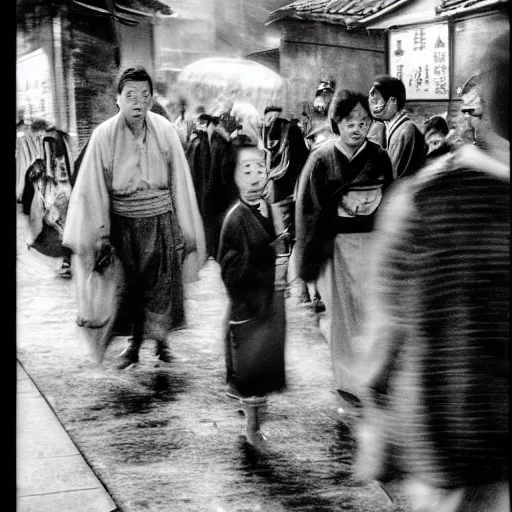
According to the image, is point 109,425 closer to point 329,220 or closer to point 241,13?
point 329,220

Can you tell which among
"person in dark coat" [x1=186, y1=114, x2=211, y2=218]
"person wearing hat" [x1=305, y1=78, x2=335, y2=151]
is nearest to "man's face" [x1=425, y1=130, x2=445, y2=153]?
"person wearing hat" [x1=305, y1=78, x2=335, y2=151]

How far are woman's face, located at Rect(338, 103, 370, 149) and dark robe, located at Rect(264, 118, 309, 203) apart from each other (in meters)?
0.17

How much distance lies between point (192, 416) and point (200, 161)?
1032 millimetres

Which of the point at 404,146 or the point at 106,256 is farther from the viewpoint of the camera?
the point at 106,256

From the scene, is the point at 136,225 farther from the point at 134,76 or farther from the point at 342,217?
the point at 342,217

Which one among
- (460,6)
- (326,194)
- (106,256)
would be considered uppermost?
(460,6)

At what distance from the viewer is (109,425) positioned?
3.29 metres

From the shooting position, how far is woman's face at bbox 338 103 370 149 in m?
3.29

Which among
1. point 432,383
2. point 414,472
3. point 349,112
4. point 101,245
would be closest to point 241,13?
point 349,112

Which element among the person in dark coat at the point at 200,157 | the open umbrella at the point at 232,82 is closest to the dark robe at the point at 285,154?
the open umbrella at the point at 232,82

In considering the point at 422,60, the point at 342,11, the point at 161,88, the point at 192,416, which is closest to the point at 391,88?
the point at 422,60

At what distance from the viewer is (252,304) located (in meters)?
3.31

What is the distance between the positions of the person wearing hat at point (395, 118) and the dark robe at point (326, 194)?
0.19 ft

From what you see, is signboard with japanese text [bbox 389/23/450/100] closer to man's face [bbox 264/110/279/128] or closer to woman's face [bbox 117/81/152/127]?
man's face [bbox 264/110/279/128]
